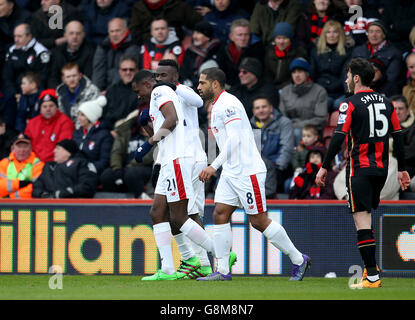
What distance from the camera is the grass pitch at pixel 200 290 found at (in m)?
7.49

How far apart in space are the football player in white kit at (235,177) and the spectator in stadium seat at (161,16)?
18.6 feet

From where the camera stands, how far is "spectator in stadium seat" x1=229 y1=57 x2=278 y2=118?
1321 centimetres

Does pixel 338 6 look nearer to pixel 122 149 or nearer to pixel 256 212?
pixel 122 149

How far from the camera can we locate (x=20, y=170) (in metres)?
12.6

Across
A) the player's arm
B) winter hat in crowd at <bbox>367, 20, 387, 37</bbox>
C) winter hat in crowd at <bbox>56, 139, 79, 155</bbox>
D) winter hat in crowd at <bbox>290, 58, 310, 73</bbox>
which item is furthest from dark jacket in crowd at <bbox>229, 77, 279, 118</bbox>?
the player's arm

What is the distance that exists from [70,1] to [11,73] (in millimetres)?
2025

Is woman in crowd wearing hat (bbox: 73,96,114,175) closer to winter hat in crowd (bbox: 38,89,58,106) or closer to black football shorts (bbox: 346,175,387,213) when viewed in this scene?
winter hat in crowd (bbox: 38,89,58,106)

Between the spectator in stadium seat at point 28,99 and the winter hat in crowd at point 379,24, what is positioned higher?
the winter hat in crowd at point 379,24

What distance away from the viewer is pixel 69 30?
14648mm

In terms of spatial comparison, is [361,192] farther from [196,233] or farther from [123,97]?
[123,97]

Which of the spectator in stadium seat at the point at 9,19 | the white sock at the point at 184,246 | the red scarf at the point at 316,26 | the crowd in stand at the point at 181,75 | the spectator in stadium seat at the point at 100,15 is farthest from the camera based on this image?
the spectator in stadium seat at the point at 9,19

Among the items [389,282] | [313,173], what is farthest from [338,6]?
[389,282]

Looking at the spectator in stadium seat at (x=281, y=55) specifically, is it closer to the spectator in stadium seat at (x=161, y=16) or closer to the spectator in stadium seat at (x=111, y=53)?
the spectator in stadium seat at (x=161, y=16)

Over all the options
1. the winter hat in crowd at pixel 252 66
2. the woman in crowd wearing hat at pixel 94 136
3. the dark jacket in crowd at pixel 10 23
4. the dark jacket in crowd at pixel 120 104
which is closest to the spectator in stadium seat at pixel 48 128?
the woman in crowd wearing hat at pixel 94 136
